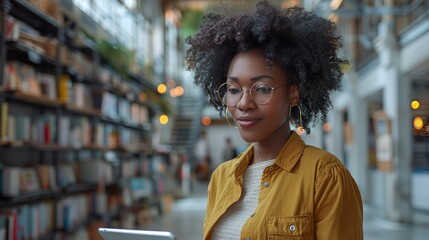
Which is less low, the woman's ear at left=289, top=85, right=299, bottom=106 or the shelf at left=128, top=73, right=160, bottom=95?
the shelf at left=128, top=73, right=160, bottom=95

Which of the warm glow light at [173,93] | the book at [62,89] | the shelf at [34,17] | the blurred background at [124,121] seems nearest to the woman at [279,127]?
the blurred background at [124,121]

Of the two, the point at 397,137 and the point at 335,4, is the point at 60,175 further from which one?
the point at 397,137

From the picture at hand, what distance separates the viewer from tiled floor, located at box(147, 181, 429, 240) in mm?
6820

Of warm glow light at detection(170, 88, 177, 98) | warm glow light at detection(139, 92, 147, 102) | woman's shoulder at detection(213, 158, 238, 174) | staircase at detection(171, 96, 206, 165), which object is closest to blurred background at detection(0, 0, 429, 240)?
warm glow light at detection(139, 92, 147, 102)

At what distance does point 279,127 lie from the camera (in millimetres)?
1414

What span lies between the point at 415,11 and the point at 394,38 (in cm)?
58

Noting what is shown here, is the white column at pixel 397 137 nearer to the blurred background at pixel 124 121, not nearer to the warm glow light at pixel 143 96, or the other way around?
the blurred background at pixel 124 121

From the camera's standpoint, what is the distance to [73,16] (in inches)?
229

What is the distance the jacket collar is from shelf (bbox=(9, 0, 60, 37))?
3.20 meters

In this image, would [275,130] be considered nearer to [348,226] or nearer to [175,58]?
[348,226]

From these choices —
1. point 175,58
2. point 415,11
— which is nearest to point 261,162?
point 415,11

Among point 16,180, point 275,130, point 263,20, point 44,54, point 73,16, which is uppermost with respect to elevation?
point 73,16

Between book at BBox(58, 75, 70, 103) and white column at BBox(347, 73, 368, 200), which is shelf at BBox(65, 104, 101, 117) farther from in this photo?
white column at BBox(347, 73, 368, 200)

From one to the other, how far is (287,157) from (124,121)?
22.2 feet
